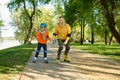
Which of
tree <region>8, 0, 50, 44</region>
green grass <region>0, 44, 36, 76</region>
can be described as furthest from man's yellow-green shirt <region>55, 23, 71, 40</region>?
tree <region>8, 0, 50, 44</region>

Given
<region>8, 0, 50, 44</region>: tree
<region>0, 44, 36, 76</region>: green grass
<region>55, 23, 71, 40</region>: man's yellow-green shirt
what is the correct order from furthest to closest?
1. <region>8, 0, 50, 44</region>: tree
2. <region>55, 23, 71, 40</region>: man's yellow-green shirt
3. <region>0, 44, 36, 76</region>: green grass

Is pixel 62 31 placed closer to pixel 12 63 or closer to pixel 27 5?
pixel 12 63

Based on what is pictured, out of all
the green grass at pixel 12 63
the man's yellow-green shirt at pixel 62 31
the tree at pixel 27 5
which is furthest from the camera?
the tree at pixel 27 5

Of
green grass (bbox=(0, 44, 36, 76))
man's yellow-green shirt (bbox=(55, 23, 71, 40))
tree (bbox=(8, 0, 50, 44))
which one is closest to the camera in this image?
green grass (bbox=(0, 44, 36, 76))

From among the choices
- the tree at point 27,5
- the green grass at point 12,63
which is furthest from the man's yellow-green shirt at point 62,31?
the tree at point 27,5

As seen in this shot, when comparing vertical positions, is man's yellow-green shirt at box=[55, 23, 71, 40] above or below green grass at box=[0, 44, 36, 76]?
above

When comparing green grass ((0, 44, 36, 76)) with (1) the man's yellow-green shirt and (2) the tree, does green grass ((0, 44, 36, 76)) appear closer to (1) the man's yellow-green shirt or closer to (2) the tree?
(1) the man's yellow-green shirt

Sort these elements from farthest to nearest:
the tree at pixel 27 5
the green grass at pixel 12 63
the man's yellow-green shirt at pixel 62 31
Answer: the tree at pixel 27 5 → the man's yellow-green shirt at pixel 62 31 → the green grass at pixel 12 63

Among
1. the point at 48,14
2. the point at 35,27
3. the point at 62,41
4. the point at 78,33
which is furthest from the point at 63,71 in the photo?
the point at 78,33

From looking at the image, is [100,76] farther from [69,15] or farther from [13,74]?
[69,15]

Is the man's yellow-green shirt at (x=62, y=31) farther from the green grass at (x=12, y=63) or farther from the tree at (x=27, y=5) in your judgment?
the tree at (x=27, y=5)

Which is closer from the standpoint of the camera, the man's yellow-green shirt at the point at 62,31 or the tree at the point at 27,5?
the man's yellow-green shirt at the point at 62,31

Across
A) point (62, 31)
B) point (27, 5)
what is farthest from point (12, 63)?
point (27, 5)

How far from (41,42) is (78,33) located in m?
83.2
